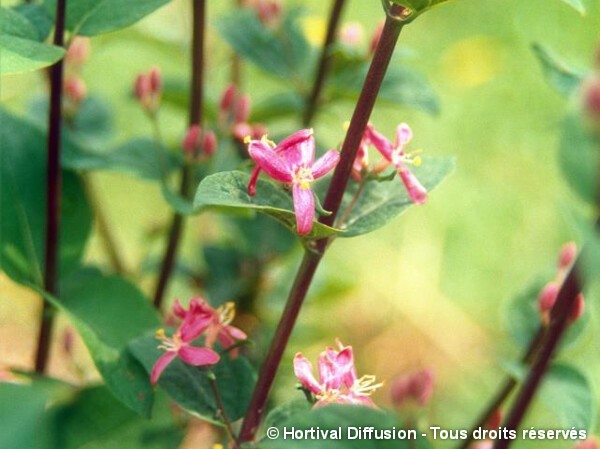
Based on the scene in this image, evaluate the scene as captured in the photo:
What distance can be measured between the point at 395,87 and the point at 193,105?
351 mm

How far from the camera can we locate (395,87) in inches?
57.9

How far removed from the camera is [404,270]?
257 cm

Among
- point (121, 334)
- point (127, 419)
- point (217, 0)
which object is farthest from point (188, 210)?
point (217, 0)

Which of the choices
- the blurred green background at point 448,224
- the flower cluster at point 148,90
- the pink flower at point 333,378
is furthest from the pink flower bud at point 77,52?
the pink flower at point 333,378

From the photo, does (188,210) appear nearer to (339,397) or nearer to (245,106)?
(245,106)

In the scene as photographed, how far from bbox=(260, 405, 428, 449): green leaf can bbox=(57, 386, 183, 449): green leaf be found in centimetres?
47

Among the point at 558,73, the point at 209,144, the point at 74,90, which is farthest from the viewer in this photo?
the point at 74,90

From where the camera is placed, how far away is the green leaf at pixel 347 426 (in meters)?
0.73

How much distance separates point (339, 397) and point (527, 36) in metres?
1.91

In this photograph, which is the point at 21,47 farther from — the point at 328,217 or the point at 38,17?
the point at 328,217

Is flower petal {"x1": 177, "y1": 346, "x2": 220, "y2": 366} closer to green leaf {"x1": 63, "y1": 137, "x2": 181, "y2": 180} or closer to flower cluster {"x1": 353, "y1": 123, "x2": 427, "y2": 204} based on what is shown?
flower cluster {"x1": 353, "y1": 123, "x2": 427, "y2": 204}

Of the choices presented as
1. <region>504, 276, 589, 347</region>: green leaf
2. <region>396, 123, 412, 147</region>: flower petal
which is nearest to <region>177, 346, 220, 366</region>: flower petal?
<region>396, 123, 412, 147</region>: flower petal

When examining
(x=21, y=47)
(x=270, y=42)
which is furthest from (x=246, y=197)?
(x=270, y=42)

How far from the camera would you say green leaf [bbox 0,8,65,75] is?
0.92m
